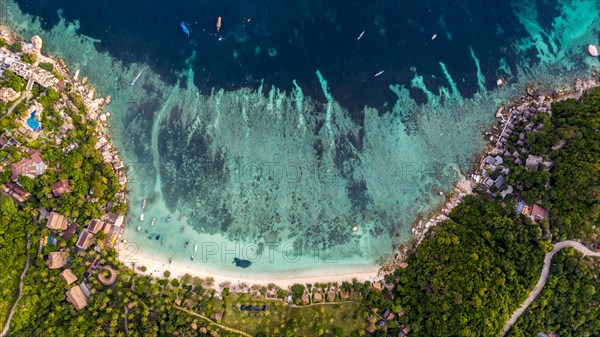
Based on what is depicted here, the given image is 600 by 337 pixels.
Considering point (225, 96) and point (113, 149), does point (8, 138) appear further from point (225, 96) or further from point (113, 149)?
point (225, 96)

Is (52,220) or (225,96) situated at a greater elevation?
(225,96)

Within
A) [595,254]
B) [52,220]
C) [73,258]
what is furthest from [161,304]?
[595,254]

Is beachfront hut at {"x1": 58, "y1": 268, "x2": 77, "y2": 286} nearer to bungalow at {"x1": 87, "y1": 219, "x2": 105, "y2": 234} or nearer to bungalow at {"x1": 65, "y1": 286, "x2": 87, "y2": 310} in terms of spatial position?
bungalow at {"x1": 65, "y1": 286, "x2": 87, "y2": 310}

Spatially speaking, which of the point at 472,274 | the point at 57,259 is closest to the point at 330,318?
the point at 472,274

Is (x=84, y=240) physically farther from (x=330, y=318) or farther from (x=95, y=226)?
(x=330, y=318)

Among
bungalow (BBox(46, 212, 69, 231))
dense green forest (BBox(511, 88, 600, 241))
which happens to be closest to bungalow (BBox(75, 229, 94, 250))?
bungalow (BBox(46, 212, 69, 231))

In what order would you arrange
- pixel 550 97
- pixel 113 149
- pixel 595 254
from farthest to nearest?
1. pixel 550 97
2. pixel 113 149
3. pixel 595 254

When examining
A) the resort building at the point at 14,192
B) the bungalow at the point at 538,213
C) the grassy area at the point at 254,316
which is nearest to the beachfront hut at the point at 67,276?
the resort building at the point at 14,192
